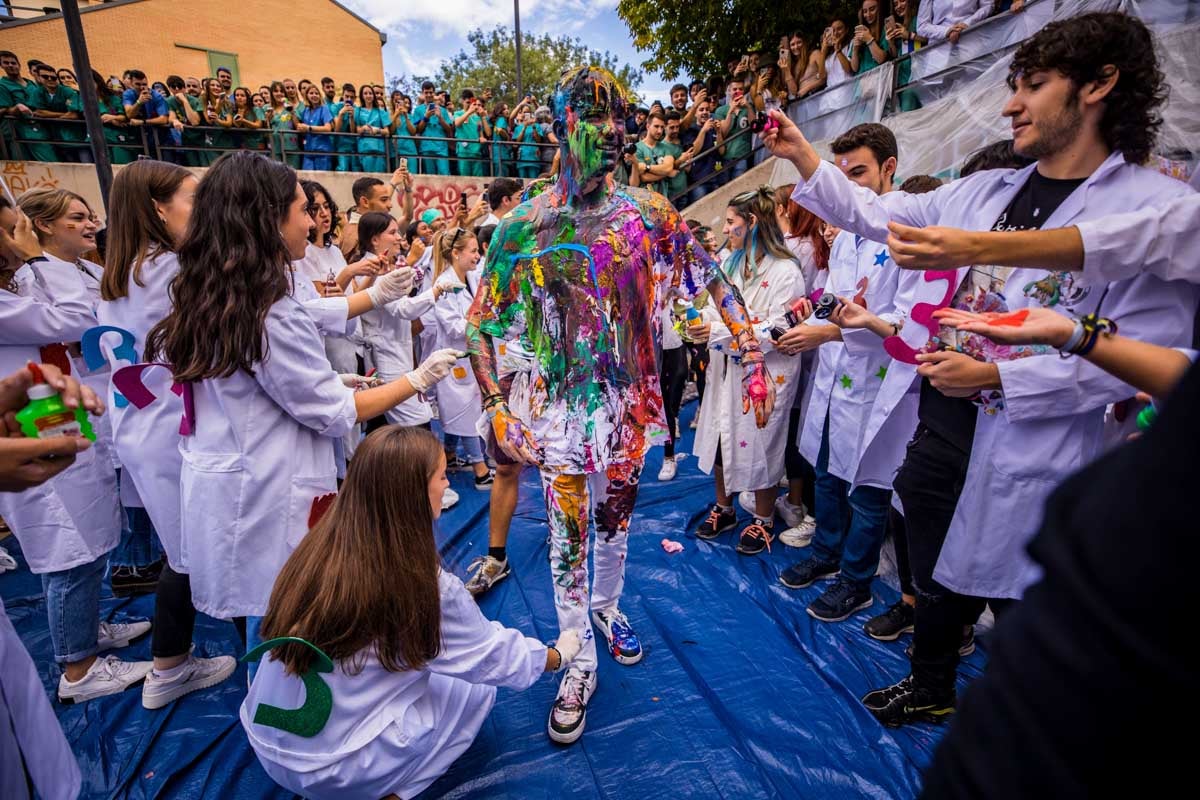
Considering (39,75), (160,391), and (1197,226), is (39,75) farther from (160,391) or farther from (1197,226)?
(1197,226)

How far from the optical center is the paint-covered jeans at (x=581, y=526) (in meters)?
2.27

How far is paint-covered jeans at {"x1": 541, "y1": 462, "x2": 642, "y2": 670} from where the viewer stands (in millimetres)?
2266

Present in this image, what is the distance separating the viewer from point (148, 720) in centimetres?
241

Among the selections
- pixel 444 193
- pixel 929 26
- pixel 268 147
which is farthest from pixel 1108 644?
pixel 268 147

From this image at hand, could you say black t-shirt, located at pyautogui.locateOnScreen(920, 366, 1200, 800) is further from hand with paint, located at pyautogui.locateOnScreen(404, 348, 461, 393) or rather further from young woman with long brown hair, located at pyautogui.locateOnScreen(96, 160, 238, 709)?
young woman with long brown hair, located at pyautogui.locateOnScreen(96, 160, 238, 709)

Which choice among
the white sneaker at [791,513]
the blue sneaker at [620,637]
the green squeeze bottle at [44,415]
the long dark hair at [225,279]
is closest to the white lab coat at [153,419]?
the long dark hair at [225,279]

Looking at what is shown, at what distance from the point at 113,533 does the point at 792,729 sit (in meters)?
3.10

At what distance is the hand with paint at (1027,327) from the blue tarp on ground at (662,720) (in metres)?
1.68

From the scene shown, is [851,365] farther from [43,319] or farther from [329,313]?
[43,319]

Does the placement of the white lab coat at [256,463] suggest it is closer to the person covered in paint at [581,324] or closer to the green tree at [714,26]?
the person covered in paint at [581,324]

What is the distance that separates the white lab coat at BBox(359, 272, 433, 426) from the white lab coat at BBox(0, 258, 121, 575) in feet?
5.10

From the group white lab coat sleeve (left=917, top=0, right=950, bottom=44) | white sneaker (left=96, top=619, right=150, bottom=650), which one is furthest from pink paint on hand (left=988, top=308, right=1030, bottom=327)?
white lab coat sleeve (left=917, top=0, right=950, bottom=44)

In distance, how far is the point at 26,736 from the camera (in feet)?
4.34

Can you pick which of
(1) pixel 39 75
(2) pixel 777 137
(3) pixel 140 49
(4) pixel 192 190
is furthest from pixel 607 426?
(3) pixel 140 49
